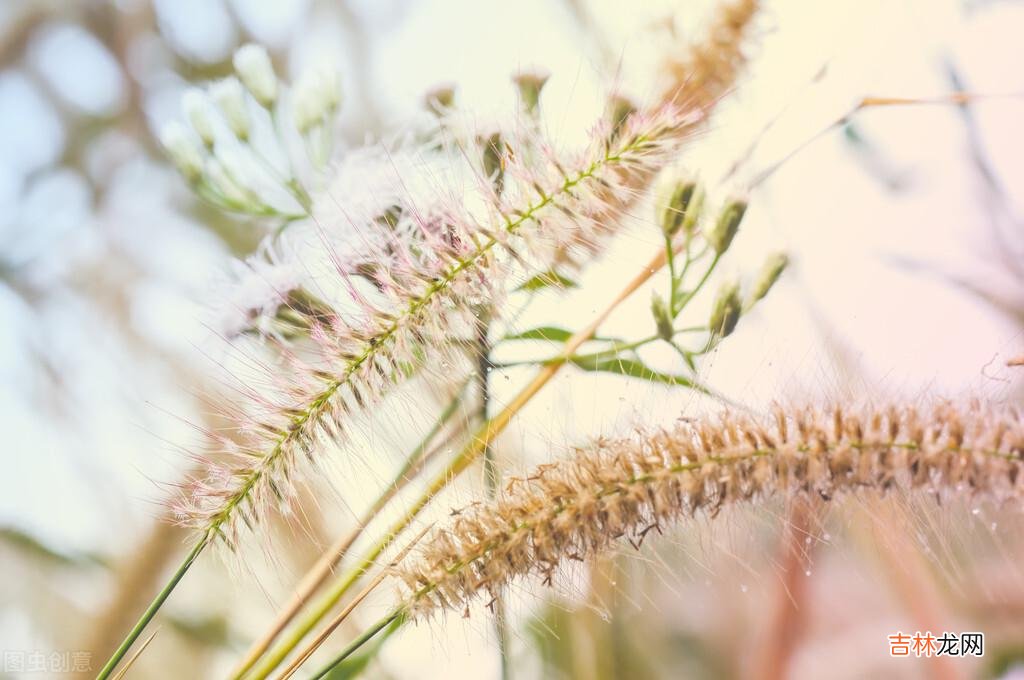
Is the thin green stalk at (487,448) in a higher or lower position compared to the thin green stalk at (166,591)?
higher

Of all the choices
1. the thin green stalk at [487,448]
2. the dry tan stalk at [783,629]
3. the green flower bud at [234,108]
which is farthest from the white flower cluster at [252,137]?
the dry tan stalk at [783,629]

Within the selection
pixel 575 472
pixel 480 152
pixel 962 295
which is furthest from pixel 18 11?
pixel 962 295

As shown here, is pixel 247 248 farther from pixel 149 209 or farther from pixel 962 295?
pixel 962 295

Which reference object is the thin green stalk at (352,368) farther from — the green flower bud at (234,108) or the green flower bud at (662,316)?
the green flower bud at (234,108)

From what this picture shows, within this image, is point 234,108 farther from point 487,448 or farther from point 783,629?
point 783,629

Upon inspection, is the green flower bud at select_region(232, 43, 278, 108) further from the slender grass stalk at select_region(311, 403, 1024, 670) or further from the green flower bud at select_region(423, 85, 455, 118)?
the slender grass stalk at select_region(311, 403, 1024, 670)
